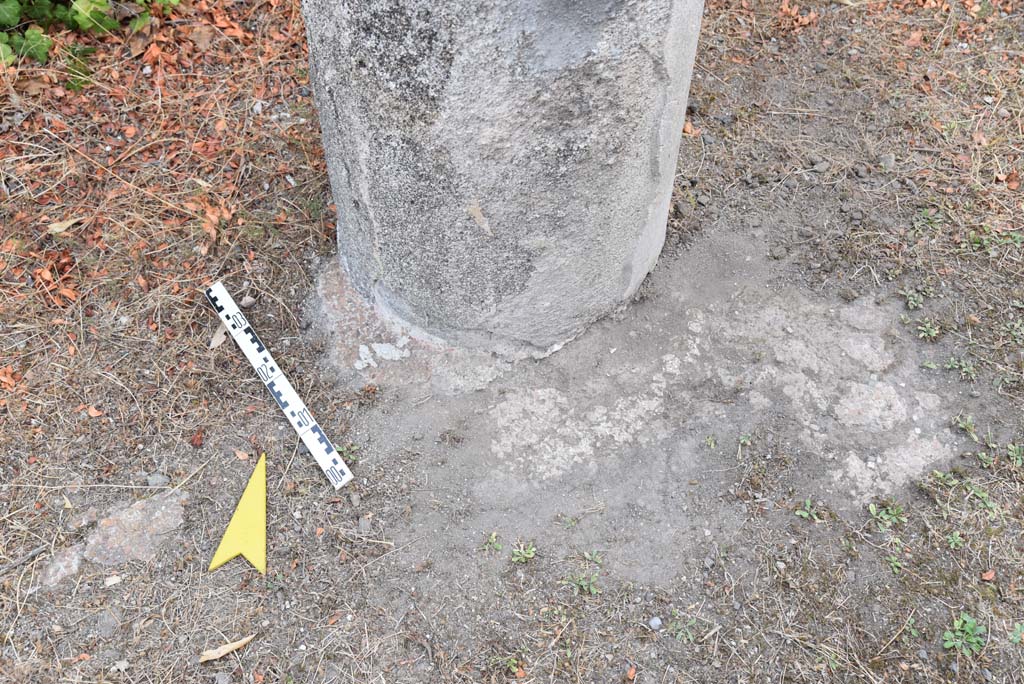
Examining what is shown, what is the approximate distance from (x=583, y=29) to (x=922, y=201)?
1848 mm

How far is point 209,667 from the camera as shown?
2.00 meters

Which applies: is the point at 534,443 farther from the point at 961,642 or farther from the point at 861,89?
the point at 861,89

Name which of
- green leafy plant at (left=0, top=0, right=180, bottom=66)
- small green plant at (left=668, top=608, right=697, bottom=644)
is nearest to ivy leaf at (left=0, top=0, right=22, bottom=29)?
green leafy plant at (left=0, top=0, right=180, bottom=66)

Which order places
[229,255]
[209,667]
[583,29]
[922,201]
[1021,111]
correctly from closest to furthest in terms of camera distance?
[583,29]
[209,667]
[229,255]
[922,201]
[1021,111]

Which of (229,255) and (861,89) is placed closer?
(229,255)

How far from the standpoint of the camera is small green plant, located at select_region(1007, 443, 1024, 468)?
90.4 inches

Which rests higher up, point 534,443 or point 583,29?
point 583,29

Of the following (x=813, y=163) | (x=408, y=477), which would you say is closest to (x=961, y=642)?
(x=408, y=477)

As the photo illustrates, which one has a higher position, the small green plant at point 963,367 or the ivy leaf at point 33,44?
the ivy leaf at point 33,44

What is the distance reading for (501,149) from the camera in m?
1.87

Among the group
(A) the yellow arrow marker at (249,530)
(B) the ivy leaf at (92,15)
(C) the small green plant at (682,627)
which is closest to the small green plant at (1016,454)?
(C) the small green plant at (682,627)

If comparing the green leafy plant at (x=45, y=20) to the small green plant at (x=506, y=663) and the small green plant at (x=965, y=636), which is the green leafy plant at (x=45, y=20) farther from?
the small green plant at (x=965, y=636)

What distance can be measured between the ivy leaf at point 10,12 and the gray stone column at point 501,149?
1.62 metres

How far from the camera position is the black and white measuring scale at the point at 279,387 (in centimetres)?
230
